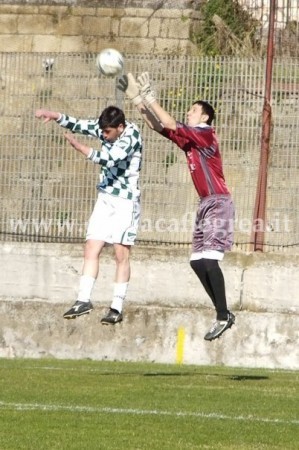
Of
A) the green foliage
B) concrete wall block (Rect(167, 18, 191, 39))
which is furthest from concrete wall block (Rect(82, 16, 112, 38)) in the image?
the green foliage

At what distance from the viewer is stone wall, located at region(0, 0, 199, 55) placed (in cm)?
2544

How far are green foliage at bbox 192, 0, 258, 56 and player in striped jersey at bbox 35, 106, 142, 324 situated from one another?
9.89 meters

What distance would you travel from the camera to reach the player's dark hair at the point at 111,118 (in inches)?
560

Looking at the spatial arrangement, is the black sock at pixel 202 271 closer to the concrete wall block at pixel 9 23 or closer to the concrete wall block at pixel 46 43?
the concrete wall block at pixel 46 43

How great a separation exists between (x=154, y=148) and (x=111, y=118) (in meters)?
3.90

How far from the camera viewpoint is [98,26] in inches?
1013

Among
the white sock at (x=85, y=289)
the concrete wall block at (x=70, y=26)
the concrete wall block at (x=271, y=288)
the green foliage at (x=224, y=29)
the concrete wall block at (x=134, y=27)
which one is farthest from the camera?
the concrete wall block at (x=70, y=26)

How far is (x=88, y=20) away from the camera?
25.8 meters

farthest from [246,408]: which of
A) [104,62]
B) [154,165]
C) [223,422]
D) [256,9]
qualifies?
[256,9]

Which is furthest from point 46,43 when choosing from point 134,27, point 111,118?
point 111,118

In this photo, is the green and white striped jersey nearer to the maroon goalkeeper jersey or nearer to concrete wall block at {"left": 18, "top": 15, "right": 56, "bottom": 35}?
the maroon goalkeeper jersey

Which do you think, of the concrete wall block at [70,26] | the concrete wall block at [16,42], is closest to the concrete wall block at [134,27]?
the concrete wall block at [70,26]

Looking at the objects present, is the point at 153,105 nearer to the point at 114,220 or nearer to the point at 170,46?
the point at 114,220

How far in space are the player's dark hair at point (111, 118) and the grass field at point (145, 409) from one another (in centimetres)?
226
